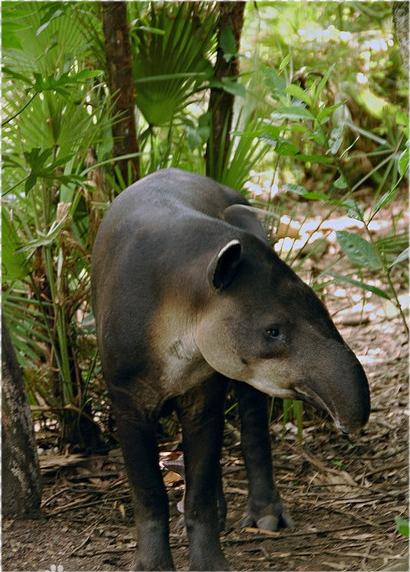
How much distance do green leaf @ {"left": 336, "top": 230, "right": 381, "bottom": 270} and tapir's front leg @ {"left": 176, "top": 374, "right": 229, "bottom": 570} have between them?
724mm

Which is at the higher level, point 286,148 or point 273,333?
point 286,148

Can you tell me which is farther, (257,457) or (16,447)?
(257,457)

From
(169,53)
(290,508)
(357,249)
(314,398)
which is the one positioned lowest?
(290,508)

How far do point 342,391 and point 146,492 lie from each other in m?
1.05

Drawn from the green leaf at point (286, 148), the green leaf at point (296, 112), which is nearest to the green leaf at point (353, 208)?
the green leaf at point (286, 148)

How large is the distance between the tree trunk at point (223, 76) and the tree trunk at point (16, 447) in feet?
7.55

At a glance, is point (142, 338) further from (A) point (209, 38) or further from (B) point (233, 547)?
(A) point (209, 38)

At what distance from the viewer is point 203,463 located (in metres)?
3.74

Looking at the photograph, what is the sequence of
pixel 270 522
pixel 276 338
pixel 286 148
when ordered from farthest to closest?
1. pixel 270 522
2. pixel 286 148
3. pixel 276 338

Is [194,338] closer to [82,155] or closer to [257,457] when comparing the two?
[257,457]

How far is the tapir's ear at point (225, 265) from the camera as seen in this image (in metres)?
3.21

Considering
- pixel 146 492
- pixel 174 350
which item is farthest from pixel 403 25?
pixel 146 492

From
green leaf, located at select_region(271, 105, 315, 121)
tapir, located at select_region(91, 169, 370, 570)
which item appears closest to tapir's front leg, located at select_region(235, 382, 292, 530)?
tapir, located at select_region(91, 169, 370, 570)

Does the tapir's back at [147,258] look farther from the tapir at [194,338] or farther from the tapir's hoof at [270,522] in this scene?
the tapir's hoof at [270,522]
